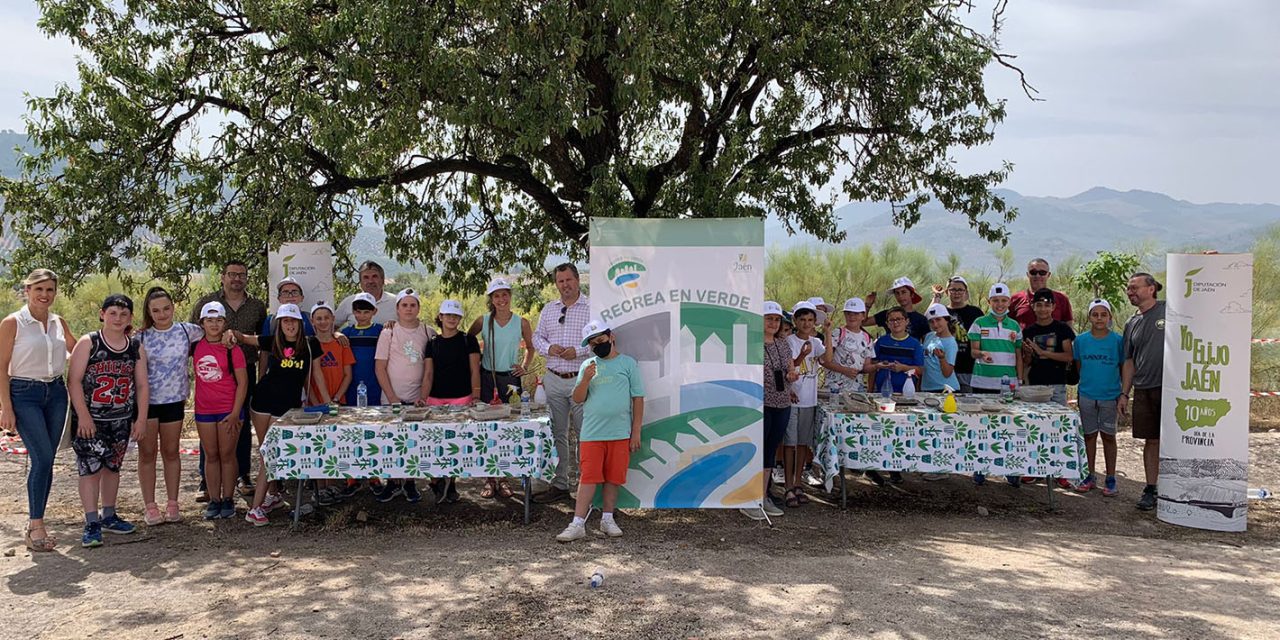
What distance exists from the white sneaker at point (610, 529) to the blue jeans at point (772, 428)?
1449 millimetres

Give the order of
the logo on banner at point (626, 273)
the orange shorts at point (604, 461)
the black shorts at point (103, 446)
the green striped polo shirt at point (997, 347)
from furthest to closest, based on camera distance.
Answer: the green striped polo shirt at point (997, 347), the logo on banner at point (626, 273), the orange shorts at point (604, 461), the black shorts at point (103, 446)

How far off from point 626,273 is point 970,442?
303 cm

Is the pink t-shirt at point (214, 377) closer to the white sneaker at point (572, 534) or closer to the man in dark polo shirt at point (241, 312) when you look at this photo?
the man in dark polo shirt at point (241, 312)

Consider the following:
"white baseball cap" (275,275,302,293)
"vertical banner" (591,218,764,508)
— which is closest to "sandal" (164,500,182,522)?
"white baseball cap" (275,275,302,293)

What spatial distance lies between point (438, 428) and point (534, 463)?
Result: 2.44 feet

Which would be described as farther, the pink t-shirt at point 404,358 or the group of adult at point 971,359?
the group of adult at point 971,359

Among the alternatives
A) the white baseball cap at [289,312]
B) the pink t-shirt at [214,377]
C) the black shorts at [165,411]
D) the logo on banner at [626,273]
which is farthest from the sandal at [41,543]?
the logo on banner at [626,273]

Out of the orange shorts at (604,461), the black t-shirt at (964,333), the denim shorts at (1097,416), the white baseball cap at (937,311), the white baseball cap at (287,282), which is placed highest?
the white baseball cap at (287,282)

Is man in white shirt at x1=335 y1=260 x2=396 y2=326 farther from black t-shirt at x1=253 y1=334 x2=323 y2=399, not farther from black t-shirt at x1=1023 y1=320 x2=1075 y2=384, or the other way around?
black t-shirt at x1=1023 y1=320 x2=1075 y2=384

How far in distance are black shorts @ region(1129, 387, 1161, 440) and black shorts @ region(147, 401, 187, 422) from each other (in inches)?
299

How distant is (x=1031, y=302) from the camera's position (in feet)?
29.2

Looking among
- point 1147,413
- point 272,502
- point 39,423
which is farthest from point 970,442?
point 39,423

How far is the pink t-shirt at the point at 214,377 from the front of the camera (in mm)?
7004

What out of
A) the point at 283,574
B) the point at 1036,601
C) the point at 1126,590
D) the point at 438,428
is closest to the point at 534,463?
the point at 438,428
